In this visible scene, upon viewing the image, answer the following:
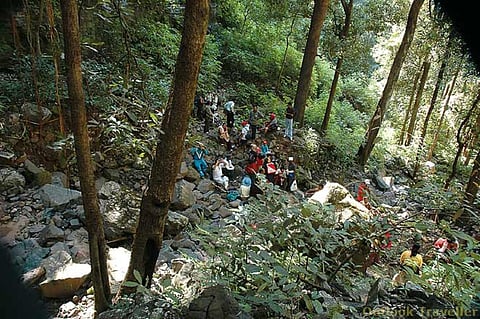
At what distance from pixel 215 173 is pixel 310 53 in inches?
211

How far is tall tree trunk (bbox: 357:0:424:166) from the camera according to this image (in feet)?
33.1

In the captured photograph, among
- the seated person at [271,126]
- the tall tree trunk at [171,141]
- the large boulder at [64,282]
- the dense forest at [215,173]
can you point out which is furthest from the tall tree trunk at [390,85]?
the large boulder at [64,282]

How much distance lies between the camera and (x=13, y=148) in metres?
6.44

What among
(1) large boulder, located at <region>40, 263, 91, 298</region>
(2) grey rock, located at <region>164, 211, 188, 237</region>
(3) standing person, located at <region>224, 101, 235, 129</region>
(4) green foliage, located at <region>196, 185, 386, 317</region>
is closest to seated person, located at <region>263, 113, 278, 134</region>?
(3) standing person, located at <region>224, 101, 235, 129</region>

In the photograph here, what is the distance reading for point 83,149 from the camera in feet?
9.48

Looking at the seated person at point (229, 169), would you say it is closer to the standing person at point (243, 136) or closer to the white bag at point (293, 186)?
the standing person at point (243, 136)

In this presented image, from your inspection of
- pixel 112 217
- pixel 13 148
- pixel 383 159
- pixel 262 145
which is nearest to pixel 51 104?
pixel 13 148

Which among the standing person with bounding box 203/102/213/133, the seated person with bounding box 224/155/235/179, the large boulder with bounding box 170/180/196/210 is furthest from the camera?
the standing person with bounding box 203/102/213/133

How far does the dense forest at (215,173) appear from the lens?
8.37ft

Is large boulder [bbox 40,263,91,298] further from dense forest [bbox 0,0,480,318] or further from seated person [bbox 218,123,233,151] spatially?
seated person [bbox 218,123,233,151]

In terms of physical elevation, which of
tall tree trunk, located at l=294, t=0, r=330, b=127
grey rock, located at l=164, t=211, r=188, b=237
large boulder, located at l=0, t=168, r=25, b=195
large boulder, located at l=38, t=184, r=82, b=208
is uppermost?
tall tree trunk, located at l=294, t=0, r=330, b=127

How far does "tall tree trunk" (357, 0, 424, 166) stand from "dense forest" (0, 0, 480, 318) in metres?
0.06

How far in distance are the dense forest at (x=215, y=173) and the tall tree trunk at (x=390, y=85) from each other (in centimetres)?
6

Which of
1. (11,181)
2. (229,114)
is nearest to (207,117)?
(229,114)
